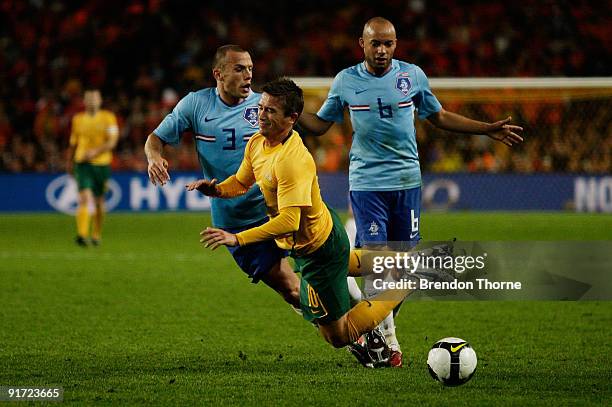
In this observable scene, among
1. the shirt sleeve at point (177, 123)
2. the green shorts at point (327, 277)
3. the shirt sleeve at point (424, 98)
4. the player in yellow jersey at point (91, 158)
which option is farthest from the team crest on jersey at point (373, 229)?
the player in yellow jersey at point (91, 158)

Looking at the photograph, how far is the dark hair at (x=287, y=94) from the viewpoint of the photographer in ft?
18.9

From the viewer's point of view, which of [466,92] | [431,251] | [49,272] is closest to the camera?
[431,251]

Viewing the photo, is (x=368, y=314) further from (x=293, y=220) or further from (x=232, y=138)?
(x=232, y=138)

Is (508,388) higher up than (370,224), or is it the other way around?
(370,224)

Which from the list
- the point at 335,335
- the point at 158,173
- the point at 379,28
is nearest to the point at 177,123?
the point at 158,173

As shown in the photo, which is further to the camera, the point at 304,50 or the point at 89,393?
the point at 304,50

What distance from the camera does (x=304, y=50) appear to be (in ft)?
75.3

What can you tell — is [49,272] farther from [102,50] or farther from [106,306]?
[102,50]

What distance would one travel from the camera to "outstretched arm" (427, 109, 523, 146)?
266 inches

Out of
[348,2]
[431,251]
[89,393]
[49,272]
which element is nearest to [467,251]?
[431,251]

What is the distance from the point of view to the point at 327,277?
593 centimetres

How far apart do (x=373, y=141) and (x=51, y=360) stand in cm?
243

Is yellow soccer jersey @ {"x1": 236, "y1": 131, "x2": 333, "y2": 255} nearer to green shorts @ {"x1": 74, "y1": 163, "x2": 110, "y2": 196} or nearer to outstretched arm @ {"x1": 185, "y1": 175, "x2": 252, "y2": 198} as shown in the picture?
outstretched arm @ {"x1": 185, "y1": 175, "x2": 252, "y2": 198}

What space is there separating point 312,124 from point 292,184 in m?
1.48
